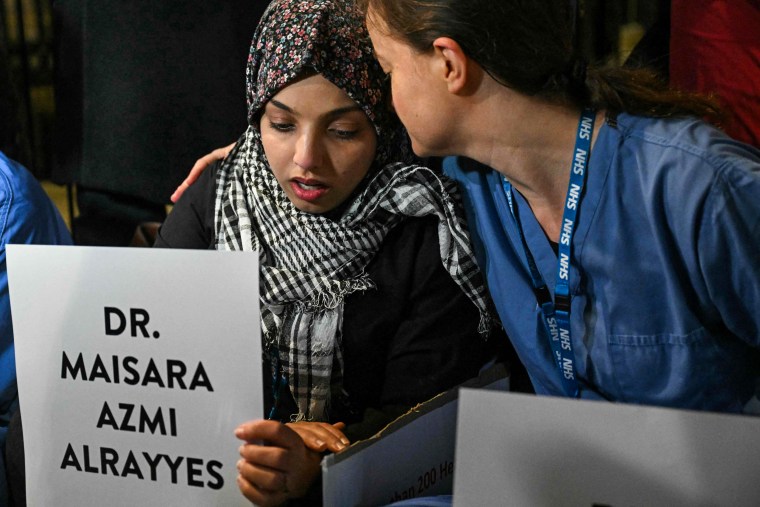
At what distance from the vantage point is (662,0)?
1.85 m

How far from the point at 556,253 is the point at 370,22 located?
420mm

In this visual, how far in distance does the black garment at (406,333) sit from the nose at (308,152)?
0.19m

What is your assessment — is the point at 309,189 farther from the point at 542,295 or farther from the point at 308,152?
the point at 542,295

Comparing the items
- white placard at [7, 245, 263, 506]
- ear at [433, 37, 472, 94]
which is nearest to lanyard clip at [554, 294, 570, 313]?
ear at [433, 37, 472, 94]

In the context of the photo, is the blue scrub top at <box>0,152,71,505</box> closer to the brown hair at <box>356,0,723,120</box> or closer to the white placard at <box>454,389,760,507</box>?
the brown hair at <box>356,0,723,120</box>

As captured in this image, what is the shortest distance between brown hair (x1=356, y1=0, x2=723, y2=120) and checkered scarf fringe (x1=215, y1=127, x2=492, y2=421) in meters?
0.26

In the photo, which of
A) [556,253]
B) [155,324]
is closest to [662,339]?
[556,253]

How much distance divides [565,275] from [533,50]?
30 cm

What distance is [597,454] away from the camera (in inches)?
33.9

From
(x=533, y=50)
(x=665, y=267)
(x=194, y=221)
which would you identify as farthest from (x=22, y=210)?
(x=665, y=267)

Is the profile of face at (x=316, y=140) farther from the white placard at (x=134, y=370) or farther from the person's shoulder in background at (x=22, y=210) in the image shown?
the person's shoulder in background at (x=22, y=210)

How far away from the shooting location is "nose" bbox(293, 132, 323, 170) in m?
1.32

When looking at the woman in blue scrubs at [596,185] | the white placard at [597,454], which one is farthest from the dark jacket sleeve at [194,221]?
the white placard at [597,454]

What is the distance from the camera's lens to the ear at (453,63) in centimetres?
114
